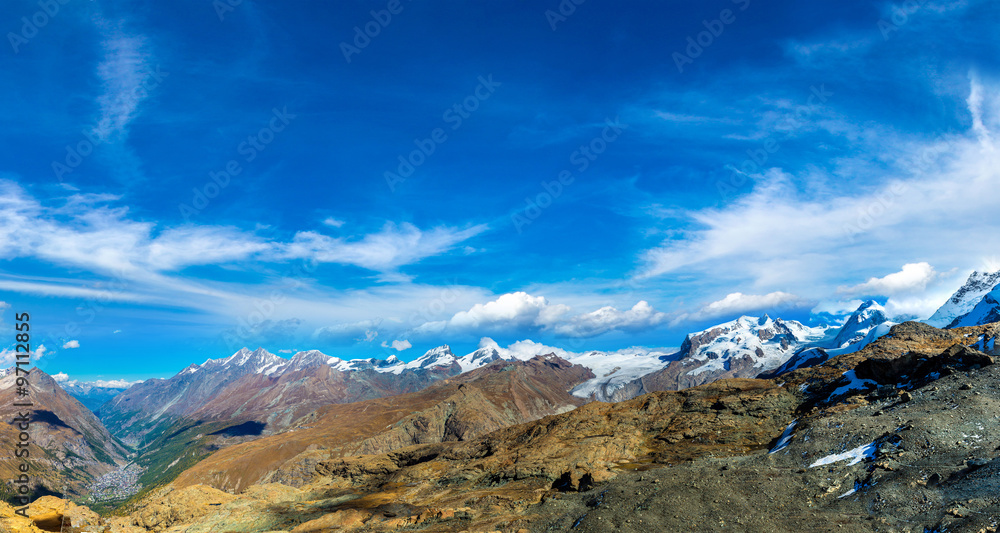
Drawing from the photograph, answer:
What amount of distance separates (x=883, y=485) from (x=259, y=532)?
7007 centimetres

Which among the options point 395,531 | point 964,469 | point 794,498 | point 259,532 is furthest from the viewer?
point 259,532

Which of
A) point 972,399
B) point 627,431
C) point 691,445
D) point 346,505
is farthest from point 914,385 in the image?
point 346,505

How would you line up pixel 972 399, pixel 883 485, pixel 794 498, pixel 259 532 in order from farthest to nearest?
1. pixel 259 532
2. pixel 972 399
3. pixel 794 498
4. pixel 883 485

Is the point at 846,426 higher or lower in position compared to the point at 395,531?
higher

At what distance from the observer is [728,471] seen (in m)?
45.2

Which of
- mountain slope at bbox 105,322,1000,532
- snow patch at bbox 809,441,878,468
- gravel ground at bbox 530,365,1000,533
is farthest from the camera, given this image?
snow patch at bbox 809,441,878,468

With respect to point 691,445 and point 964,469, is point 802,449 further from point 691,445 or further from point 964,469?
point 691,445

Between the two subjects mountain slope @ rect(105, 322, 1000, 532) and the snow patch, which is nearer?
mountain slope @ rect(105, 322, 1000, 532)

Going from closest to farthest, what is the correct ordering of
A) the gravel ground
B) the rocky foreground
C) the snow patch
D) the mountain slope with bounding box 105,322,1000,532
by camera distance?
A: the gravel ground → the rocky foreground → the mountain slope with bounding box 105,322,1000,532 → the snow patch

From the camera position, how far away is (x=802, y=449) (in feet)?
152

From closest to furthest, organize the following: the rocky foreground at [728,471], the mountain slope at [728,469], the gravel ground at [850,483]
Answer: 1. the gravel ground at [850,483]
2. the rocky foreground at [728,471]
3. the mountain slope at [728,469]

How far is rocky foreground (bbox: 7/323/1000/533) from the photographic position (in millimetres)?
32469

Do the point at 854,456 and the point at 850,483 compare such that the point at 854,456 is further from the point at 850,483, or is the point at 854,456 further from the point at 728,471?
the point at 728,471

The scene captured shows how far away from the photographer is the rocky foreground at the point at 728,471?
32469 millimetres
